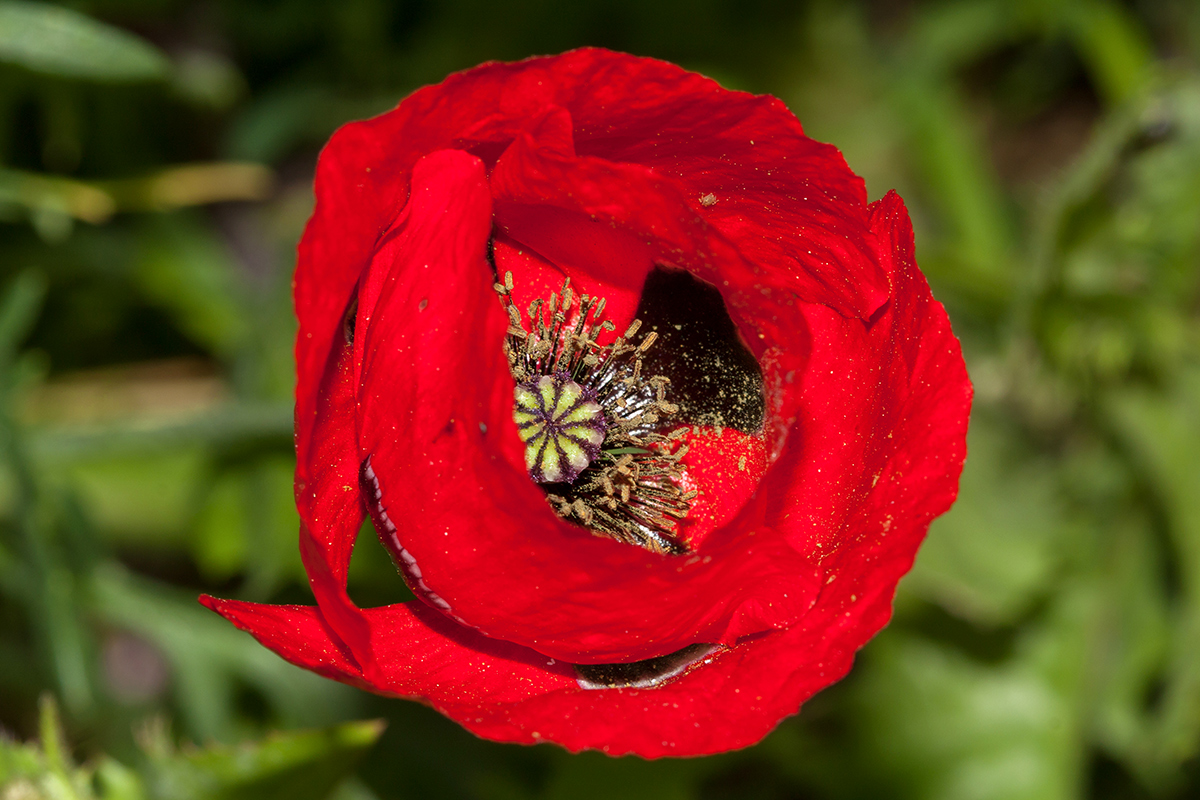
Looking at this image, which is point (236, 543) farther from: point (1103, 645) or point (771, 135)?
point (1103, 645)

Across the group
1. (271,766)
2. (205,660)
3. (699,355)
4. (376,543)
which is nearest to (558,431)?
(699,355)

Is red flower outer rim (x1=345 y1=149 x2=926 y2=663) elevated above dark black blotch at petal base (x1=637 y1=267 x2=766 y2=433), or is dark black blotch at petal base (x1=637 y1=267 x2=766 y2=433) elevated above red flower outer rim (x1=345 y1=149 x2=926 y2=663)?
dark black blotch at petal base (x1=637 y1=267 x2=766 y2=433)

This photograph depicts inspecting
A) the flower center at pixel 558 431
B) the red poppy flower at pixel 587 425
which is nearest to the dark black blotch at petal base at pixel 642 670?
the red poppy flower at pixel 587 425

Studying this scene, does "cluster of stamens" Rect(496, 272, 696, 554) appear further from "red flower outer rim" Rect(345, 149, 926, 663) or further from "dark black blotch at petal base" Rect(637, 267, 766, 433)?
"red flower outer rim" Rect(345, 149, 926, 663)

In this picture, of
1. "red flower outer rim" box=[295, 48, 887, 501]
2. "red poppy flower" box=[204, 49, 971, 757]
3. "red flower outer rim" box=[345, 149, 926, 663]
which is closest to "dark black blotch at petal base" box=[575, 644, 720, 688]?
"red poppy flower" box=[204, 49, 971, 757]

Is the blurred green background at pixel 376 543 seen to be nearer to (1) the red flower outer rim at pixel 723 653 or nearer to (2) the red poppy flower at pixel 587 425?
(1) the red flower outer rim at pixel 723 653

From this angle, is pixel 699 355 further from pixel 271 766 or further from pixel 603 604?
pixel 271 766
